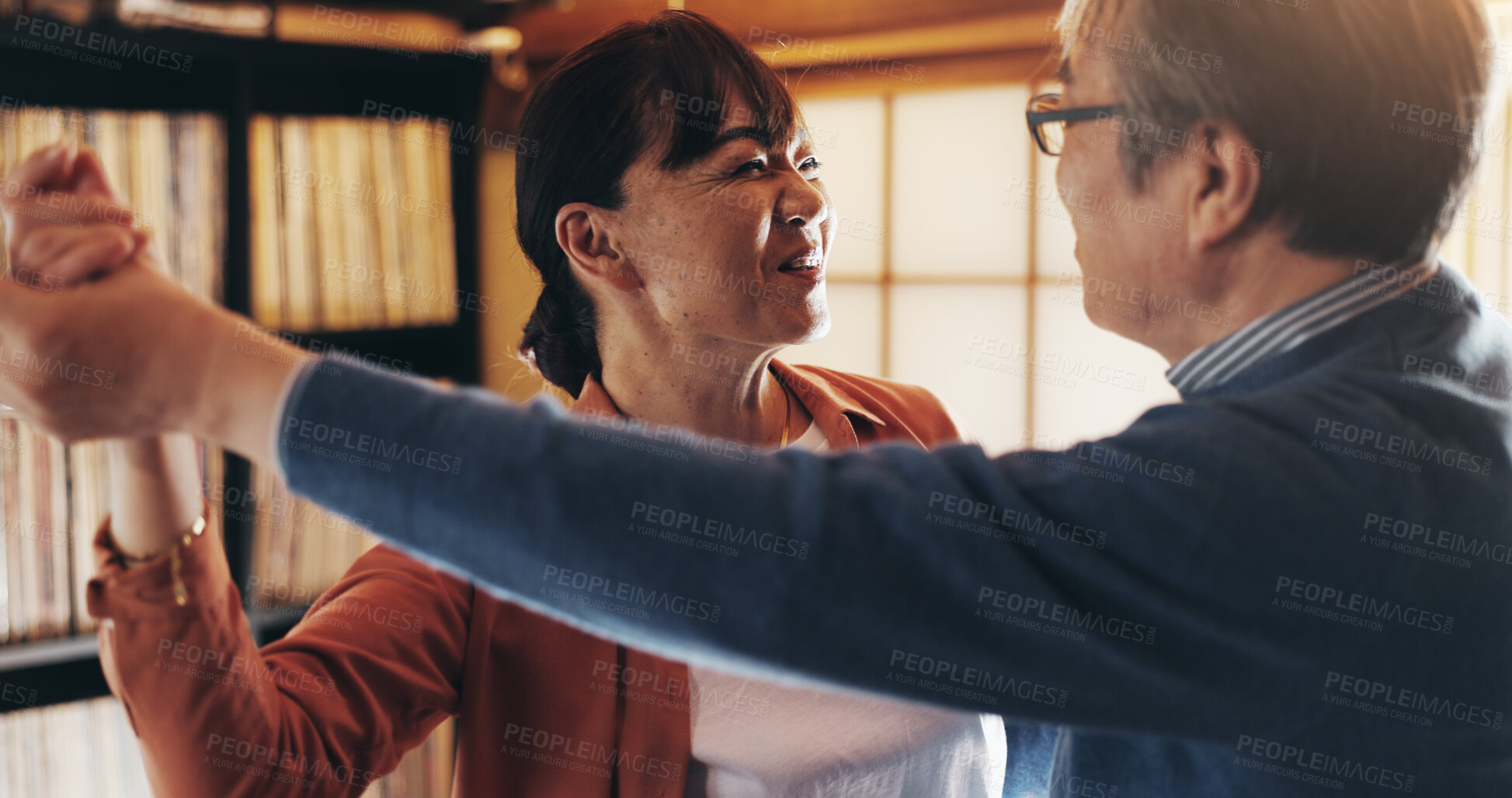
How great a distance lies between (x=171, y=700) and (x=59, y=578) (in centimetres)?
182

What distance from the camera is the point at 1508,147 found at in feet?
7.11

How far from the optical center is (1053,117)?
90 cm

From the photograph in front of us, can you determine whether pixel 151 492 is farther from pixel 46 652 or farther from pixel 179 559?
pixel 46 652

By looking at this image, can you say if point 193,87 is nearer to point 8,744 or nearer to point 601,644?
point 8,744

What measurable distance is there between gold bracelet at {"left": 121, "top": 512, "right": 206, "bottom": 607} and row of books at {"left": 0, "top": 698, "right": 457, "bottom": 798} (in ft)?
5.63

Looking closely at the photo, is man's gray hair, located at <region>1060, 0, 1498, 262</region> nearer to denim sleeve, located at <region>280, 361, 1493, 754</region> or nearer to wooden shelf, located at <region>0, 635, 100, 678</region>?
denim sleeve, located at <region>280, 361, 1493, 754</region>

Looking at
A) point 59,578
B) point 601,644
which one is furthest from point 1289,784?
point 59,578

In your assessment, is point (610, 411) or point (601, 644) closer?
point (601, 644)

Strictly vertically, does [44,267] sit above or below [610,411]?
above

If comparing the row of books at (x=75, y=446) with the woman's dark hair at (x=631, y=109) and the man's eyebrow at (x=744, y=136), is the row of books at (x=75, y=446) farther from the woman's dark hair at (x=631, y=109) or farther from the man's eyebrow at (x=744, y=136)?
the man's eyebrow at (x=744, y=136)

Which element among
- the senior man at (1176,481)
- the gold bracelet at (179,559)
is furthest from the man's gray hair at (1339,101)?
the gold bracelet at (179,559)

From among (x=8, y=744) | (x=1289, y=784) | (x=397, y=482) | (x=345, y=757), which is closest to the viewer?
(x=397, y=482)

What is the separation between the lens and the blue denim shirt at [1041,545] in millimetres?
608

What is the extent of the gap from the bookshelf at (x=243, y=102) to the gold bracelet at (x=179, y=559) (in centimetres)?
194
